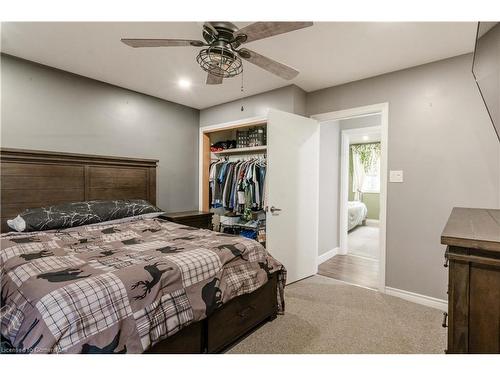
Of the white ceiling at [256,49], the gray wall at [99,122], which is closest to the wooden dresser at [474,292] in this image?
the white ceiling at [256,49]

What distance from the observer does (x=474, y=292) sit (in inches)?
32.4

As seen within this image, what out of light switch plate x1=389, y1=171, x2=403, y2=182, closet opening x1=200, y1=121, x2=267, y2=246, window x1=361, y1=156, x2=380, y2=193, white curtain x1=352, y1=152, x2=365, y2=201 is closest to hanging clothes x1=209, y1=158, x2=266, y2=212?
closet opening x1=200, y1=121, x2=267, y2=246

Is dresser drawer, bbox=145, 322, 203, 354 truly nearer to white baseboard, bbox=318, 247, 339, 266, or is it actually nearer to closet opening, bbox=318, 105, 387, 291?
closet opening, bbox=318, 105, 387, 291

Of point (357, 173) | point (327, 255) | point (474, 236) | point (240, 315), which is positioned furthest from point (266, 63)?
point (357, 173)

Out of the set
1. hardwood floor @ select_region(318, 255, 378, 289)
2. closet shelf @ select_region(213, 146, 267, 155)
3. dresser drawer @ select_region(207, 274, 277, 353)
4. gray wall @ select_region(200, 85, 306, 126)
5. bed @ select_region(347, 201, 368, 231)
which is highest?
gray wall @ select_region(200, 85, 306, 126)

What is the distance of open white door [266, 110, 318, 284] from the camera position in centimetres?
272

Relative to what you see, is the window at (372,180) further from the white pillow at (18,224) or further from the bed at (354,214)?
the white pillow at (18,224)

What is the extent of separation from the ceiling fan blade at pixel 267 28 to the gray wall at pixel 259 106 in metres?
1.69

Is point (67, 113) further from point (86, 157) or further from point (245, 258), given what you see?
point (245, 258)

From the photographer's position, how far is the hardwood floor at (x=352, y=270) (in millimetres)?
3082

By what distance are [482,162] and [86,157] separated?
391 cm

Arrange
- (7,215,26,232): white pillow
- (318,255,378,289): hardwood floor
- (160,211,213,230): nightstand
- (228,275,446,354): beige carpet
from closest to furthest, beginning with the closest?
(228,275,446,354): beige carpet, (7,215,26,232): white pillow, (318,255,378,289): hardwood floor, (160,211,213,230): nightstand

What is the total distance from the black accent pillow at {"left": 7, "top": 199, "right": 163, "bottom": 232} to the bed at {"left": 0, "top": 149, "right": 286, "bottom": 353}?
0.07m

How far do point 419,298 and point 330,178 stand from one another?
1.99m
